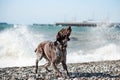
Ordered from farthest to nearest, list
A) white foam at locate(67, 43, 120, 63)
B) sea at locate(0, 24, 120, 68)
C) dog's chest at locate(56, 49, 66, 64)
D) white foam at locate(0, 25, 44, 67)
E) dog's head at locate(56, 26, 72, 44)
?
sea at locate(0, 24, 120, 68) → white foam at locate(67, 43, 120, 63) → white foam at locate(0, 25, 44, 67) → dog's chest at locate(56, 49, 66, 64) → dog's head at locate(56, 26, 72, 44)

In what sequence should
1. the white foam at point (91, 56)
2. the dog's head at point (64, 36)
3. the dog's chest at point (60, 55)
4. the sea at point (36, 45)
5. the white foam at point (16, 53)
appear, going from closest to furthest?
the dog's head at point (64, 36), the dog's chest at point (60, 55), the white foam at point (16, 53), the white foam at point (91, 56), the sea at point (36, 45)

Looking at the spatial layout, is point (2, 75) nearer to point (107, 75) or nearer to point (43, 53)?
point (43, 53)

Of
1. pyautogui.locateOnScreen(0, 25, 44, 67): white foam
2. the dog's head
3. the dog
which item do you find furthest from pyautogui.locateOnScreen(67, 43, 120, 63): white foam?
the dog's head

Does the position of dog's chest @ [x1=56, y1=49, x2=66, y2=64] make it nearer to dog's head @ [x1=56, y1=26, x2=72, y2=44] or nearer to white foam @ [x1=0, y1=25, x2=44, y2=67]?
dog's head @ [x1=56, y1=26, x2=72, y2=44]

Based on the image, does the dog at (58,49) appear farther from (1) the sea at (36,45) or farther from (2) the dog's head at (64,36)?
(1) the sea at (36,45)

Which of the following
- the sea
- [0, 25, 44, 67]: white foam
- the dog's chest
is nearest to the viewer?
the dog's chest

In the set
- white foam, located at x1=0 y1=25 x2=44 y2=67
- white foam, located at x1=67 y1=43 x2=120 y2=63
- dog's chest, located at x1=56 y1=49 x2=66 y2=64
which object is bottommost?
white foam, located at x1=67 y1=43 x2=120 y2=63

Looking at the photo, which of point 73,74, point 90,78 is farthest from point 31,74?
point 90,78

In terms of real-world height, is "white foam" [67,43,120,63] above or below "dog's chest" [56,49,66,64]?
below

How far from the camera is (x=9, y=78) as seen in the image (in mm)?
11977

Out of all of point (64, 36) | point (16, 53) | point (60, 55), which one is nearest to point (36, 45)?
point (16, 53)

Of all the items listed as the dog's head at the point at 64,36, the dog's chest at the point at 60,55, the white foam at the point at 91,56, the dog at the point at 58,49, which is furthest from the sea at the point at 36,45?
the dog's head at the point at 64,36

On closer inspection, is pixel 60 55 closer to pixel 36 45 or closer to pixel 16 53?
pixel 16 53

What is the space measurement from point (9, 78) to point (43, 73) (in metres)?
1.31
